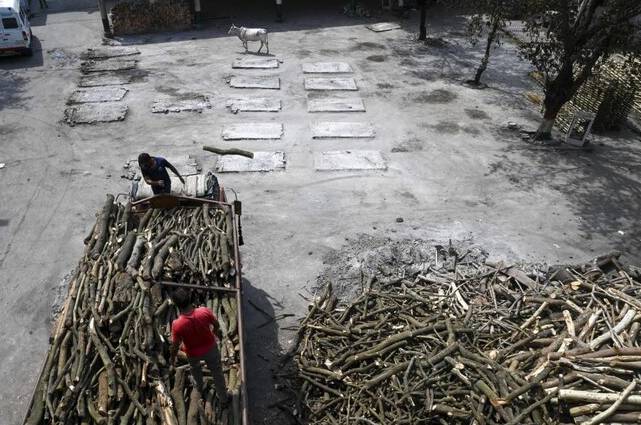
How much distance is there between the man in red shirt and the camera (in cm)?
614

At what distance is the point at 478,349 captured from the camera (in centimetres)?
795

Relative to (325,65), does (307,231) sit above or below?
below

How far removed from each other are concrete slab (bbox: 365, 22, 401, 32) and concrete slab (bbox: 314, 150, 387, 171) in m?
14.4

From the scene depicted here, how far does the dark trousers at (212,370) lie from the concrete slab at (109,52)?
20741mm

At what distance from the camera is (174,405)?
6.12 m

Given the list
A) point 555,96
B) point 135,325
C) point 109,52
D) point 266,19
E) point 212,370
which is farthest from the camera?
point 266,19

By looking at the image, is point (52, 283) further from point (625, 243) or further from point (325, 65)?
point (325, 65)

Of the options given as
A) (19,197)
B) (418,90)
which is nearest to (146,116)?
(19,197)

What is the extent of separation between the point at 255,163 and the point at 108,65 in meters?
11.7

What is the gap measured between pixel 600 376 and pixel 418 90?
15.1 metres

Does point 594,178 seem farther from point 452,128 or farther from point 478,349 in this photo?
point 478,349

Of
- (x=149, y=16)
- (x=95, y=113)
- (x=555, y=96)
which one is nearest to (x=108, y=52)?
(x=149, y=16)

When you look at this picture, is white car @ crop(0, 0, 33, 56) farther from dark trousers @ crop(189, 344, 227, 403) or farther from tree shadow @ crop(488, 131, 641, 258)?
dark trousers @ crop(189, 344, 227, 403)

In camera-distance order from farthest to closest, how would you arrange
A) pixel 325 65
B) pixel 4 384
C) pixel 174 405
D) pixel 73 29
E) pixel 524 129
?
pixel 73 29, pixel 325 65, pixel 524 129, pixel 4 384, pixel 174 405
